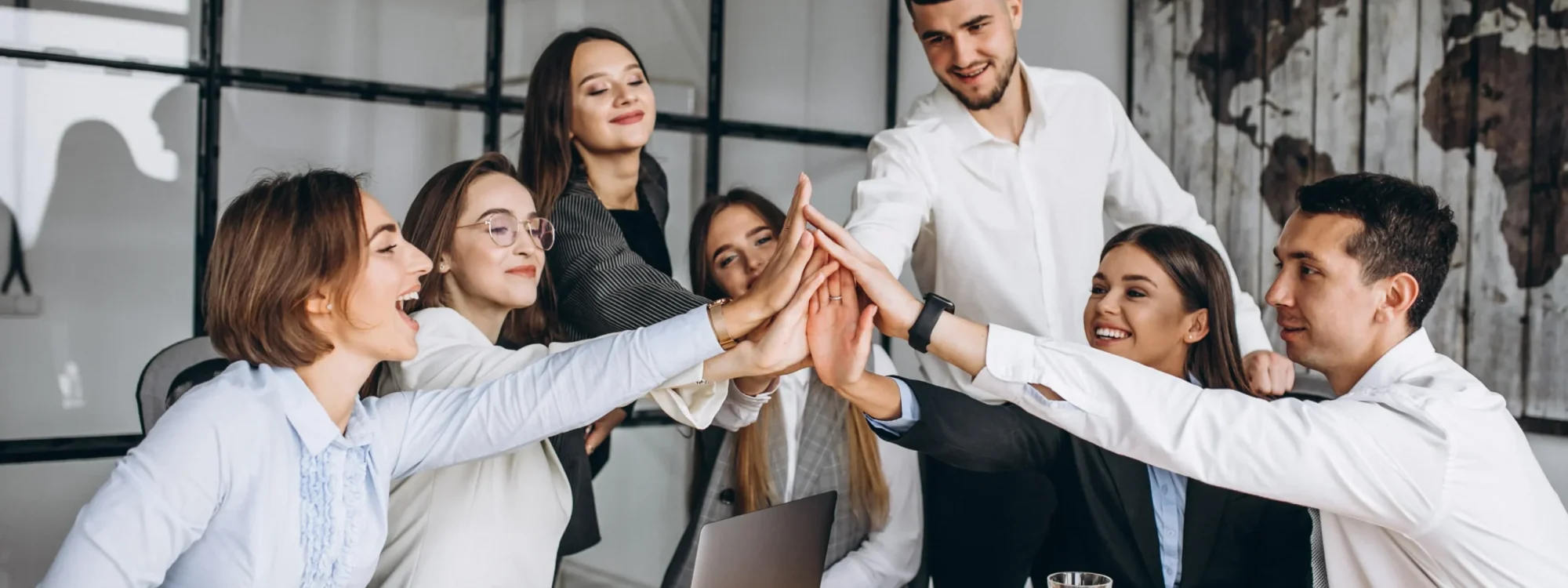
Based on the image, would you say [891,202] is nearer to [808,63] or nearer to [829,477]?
[829,477]

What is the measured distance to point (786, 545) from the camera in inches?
55.1

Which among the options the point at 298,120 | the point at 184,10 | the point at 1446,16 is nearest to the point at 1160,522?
the point at 1446,16

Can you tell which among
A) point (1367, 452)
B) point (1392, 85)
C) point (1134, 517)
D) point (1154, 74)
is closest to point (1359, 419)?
point (1367, 452)

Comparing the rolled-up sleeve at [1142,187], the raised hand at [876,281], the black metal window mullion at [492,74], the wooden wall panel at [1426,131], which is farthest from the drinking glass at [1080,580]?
the black metal window mullion at [492,74]

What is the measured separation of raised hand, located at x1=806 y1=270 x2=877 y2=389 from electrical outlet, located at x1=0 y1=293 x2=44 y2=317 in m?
2.07

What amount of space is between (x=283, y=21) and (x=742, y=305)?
2022mm

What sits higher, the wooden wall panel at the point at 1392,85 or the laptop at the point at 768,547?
the wooden wall panel at the point at 1392,85

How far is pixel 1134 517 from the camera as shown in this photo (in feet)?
6.31

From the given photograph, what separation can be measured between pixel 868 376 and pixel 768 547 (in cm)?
49

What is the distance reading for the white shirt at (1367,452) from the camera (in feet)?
4.87

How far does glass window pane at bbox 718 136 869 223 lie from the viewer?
13.1ft

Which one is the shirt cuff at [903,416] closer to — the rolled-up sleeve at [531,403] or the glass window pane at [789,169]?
the rolled-up sleeve at [531,403]

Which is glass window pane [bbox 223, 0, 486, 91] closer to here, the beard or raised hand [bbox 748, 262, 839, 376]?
the beard

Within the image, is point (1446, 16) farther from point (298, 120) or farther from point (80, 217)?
point (80, 217)
